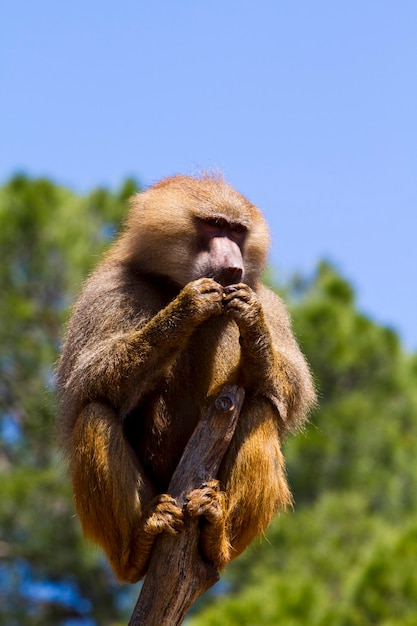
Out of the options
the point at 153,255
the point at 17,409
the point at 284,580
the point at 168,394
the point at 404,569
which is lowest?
the point at 17,409

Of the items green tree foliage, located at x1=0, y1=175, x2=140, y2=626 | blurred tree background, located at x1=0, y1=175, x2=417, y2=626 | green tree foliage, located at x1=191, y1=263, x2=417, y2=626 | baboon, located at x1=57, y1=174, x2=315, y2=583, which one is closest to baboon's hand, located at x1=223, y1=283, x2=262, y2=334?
baboon, located at x1=57, y1=174, x2=315, y2=583

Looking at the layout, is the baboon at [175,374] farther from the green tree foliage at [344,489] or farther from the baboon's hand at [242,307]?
the green tree foliage at [344,489]

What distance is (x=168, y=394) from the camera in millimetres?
3971

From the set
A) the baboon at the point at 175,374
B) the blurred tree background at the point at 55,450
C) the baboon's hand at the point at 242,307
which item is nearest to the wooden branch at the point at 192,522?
the baboon at the point at 175,374

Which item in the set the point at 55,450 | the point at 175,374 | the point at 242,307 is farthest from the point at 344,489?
the point at 242,307

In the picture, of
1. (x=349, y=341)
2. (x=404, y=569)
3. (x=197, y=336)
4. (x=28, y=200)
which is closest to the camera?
(x=197, y=336)

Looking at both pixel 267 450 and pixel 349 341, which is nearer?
pixel 267 450

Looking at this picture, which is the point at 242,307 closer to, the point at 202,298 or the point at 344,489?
the point at 202,298

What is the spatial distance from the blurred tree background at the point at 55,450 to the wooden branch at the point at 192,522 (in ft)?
33.3

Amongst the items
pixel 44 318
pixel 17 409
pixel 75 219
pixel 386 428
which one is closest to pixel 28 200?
pixel 75 219

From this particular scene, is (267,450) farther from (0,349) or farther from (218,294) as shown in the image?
(0,349)

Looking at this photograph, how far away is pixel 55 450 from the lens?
1466 cm

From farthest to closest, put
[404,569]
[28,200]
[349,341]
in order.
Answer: [349,341] < [28,200] < [404,569]

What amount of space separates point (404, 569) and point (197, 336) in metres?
6.66
